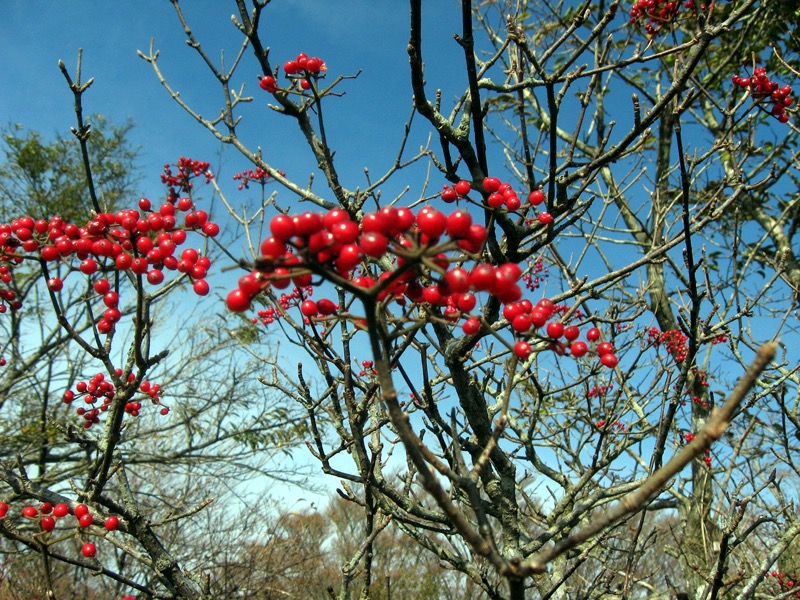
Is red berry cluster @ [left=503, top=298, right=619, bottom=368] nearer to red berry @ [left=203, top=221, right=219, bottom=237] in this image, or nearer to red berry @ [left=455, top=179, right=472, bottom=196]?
red berry @ [left=455, top=179, right=472, bottom=196]

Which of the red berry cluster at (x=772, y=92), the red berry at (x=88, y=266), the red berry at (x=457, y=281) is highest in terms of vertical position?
the red berry cluster at (x=772, y=92)

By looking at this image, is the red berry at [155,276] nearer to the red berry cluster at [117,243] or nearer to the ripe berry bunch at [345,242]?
the red berry cluster at [117,243]

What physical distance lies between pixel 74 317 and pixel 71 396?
33.6ft

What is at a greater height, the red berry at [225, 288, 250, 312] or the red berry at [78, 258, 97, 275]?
the red berry at [78, 258, 97, 275]

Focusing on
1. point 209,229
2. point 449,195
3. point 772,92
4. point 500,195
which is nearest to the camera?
point 500,195

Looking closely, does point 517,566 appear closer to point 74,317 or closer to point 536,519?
point 536,519

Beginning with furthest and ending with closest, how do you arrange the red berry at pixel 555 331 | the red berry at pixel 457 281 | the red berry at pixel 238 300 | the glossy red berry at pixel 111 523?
1. the glossy red berry at pixel 111 523
2. the red berry at pixel 555 331
3. the red berry at pixel 238 300
4. the red berry at pixel 457 281

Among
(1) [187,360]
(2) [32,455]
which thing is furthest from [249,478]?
(2) [32,455]

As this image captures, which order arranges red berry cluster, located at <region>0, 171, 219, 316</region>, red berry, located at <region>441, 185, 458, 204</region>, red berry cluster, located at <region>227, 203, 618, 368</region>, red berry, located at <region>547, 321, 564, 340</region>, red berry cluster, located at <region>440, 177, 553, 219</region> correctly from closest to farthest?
red berry cluster, located at <region>227, 203, 618, 368</region> → red berry, located at <region>547, 321, 564, 340</region> → red berry cluster, located at <region>0, 171, 219, 316</region> → red berry cluster, located at <region>440, 177, 553, 219</region> → red berry, located at <region>441, 185, 458, 204</region>

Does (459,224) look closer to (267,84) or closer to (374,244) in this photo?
(374,244)

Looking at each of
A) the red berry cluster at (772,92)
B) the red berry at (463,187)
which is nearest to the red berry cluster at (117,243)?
the red berry at (463,187)

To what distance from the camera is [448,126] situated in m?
2.24

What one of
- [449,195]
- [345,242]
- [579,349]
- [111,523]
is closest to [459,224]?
[345,242]

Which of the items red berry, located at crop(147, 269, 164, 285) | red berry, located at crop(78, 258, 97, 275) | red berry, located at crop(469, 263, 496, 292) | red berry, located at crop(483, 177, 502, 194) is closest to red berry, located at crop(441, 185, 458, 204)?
red berry, located at crop(483, 177, 502, 194)
